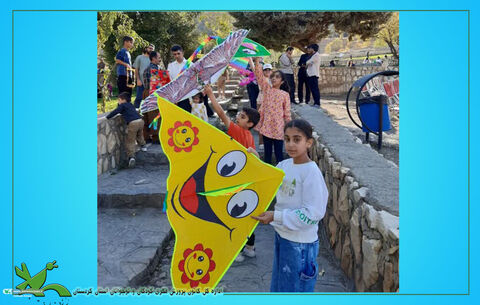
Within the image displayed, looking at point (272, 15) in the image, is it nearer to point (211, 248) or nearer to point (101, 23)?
point (101, 23)

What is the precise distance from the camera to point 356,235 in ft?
10.3

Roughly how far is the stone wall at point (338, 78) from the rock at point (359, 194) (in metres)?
16.9

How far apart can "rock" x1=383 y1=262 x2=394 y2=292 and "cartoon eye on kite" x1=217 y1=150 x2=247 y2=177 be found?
1.14 metres

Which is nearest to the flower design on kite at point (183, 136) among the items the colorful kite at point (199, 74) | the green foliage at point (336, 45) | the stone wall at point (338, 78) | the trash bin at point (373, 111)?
the colorful kite at point (199, 74)

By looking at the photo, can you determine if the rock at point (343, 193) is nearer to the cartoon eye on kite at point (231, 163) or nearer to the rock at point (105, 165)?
the cartoon eye on kite at point (231, 163)

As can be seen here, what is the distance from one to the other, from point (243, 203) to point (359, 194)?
988 mm

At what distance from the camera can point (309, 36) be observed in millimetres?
17219

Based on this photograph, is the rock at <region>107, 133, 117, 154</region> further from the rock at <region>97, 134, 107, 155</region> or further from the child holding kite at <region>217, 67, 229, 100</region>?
the child holding kite at <region>217, 67, 229, 100</region>

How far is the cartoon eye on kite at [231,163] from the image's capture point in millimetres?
2822

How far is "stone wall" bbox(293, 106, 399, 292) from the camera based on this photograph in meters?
2.66

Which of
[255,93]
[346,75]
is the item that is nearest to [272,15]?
[346,75]

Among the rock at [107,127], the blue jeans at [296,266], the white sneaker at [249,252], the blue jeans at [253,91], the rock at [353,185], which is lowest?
the white sneaker at [249,252]

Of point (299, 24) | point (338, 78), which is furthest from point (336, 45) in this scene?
point (299, 24)

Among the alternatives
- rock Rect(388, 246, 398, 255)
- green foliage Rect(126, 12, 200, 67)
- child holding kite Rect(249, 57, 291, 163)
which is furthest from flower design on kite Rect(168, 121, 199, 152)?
green foliage Rect(126, 12, 200, 67)
